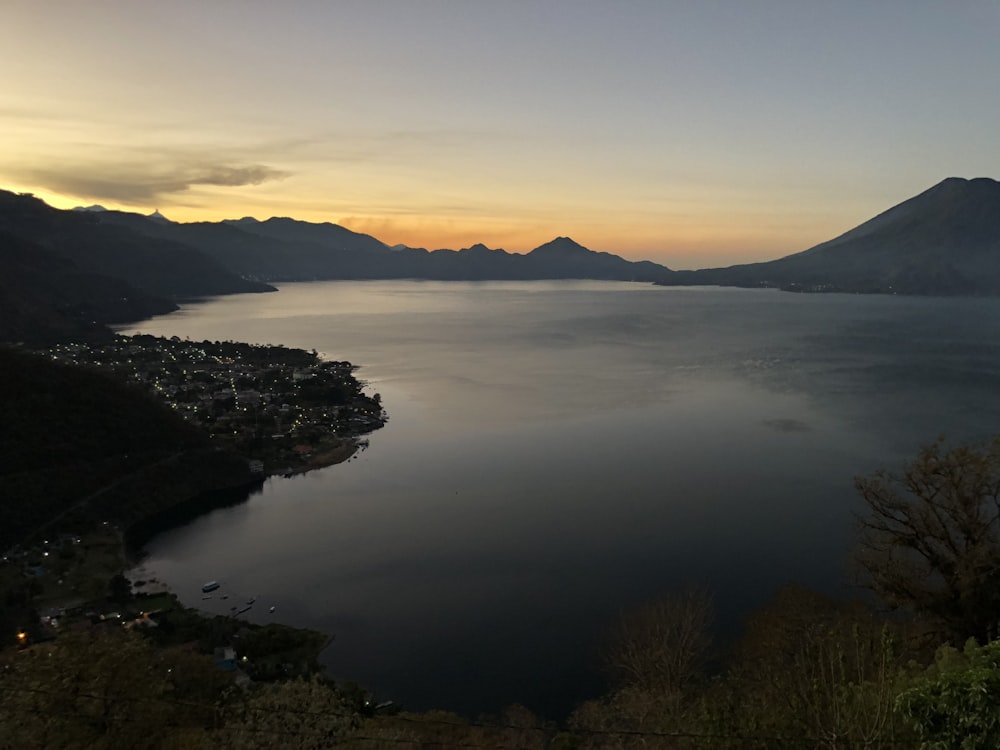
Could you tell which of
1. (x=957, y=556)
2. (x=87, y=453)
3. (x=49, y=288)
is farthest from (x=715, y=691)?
(x=49, y=288)

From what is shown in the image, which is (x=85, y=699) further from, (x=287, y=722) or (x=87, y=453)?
(x=87, y=453)

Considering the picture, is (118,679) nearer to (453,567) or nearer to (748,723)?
(748,723)

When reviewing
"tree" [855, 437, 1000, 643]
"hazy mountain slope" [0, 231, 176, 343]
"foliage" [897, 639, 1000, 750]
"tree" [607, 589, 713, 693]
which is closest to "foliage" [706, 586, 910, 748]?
"foliage" [897, 639, 1000, 750]

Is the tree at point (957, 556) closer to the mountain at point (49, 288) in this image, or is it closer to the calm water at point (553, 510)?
the calm water at point (553, 510)

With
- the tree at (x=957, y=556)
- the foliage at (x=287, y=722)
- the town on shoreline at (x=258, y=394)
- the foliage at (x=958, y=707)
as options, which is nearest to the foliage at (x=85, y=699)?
the foliage at (x=287, y=722)

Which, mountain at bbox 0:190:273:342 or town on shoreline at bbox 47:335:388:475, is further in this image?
mountain at bbox 0:190:273:342

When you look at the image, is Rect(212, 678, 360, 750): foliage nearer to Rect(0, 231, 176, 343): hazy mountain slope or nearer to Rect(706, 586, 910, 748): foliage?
Rect(706, 586, 910, 748): foliage
